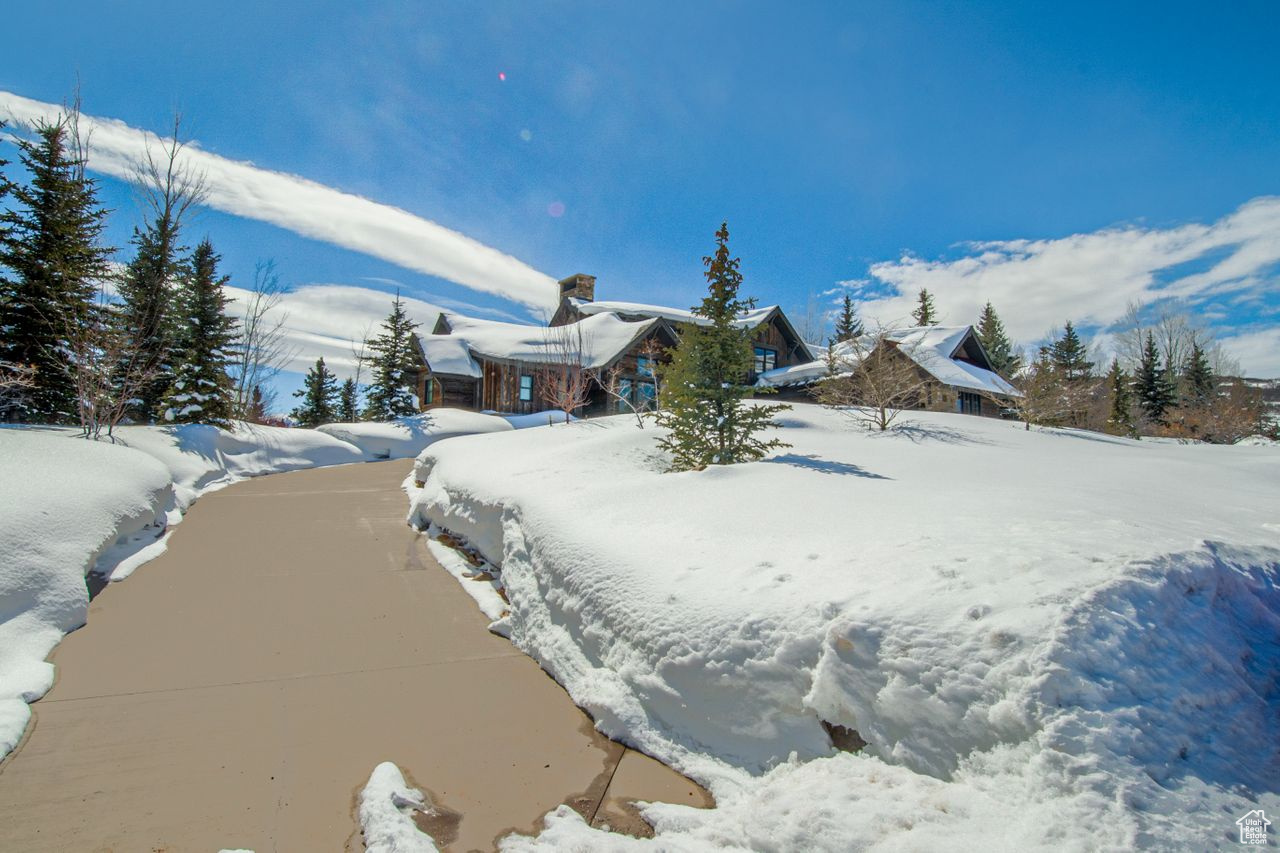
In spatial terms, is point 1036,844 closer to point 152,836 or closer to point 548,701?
point 548,701

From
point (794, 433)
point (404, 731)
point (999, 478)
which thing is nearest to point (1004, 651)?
point (404, 731)

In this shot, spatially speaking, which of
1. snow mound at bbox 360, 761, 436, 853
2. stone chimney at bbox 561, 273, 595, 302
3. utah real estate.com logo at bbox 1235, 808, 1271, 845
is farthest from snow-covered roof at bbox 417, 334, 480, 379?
utah real estate.com logo at bbox 1235, 808, 1271, 845

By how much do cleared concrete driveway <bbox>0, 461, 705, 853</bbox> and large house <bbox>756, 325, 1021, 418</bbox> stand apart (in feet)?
58.1

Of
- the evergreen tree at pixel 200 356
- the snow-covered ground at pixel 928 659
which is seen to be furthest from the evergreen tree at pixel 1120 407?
the evergreen tree at pixel 200 356

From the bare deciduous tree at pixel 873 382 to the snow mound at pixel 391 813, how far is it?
14657 millimetres

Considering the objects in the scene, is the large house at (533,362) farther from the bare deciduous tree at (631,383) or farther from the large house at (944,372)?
the large house at (944,372)

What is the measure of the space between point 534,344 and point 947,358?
736 inches

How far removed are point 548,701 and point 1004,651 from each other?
2904 mm

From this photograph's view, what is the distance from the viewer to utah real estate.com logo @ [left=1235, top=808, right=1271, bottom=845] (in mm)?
1912

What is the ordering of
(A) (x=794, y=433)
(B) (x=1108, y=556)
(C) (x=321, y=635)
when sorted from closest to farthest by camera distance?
(B) (x=1108, y=556)
(C) (x=321, y=635)
(A) (x=794, y=433)

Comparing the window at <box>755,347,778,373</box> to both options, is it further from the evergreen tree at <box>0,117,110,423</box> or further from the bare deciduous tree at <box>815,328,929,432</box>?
the evergreen tree at <box>0,117,110,423</box>

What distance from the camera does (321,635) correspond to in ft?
16.3

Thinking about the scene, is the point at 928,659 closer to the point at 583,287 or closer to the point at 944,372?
the point at 944,372

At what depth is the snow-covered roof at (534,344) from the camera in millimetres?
23562
